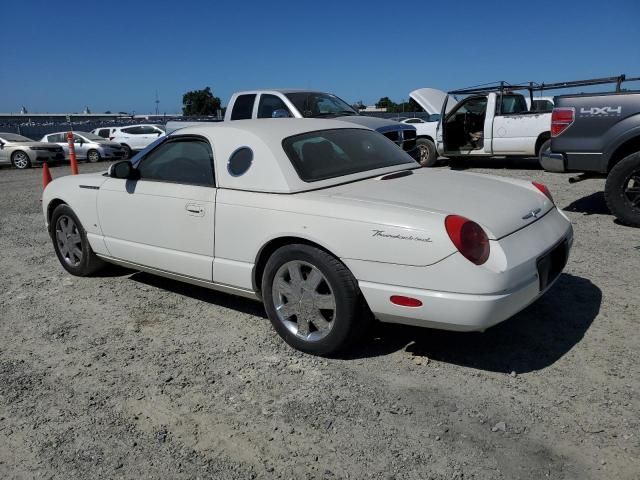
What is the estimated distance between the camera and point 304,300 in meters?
A: 3.46

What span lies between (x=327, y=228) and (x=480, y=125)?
1078 cm

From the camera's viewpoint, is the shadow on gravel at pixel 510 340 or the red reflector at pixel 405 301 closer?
the red reflector at pixel 405 301

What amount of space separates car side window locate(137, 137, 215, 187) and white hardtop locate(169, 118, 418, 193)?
0.08 m

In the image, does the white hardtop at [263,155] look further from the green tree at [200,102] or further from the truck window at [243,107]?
the green tree at [200,102]

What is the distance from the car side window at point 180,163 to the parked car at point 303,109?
5.45 meters

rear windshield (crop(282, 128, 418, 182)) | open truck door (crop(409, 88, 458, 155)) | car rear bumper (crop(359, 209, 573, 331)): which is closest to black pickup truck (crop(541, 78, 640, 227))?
rear windshield (crop(282, 128, 418, 182))

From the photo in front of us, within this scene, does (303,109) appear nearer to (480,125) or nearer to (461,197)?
(480,125)

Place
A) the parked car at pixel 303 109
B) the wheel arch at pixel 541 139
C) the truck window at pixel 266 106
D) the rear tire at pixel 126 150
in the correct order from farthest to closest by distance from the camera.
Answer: the rear tire at pixel 126 150 → the wheel arch at pixel 541 139 → the truck window at pixel 266 106 → the parked car at pixel 303 109

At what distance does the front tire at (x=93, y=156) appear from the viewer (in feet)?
70.8

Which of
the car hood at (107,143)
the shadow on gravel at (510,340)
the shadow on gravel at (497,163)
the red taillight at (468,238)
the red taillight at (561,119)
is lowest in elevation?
the car hood at (107,143)

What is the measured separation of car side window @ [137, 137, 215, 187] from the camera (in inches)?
159

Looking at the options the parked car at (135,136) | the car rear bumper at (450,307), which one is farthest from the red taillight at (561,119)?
the parked car at (135,136)

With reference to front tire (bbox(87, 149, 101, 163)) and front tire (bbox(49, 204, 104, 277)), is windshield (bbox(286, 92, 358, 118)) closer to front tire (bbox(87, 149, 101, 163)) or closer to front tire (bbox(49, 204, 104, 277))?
front tire (bbox(49, 204, 104, 277))

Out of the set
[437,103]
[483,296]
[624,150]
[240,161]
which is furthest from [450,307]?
[437,103]
